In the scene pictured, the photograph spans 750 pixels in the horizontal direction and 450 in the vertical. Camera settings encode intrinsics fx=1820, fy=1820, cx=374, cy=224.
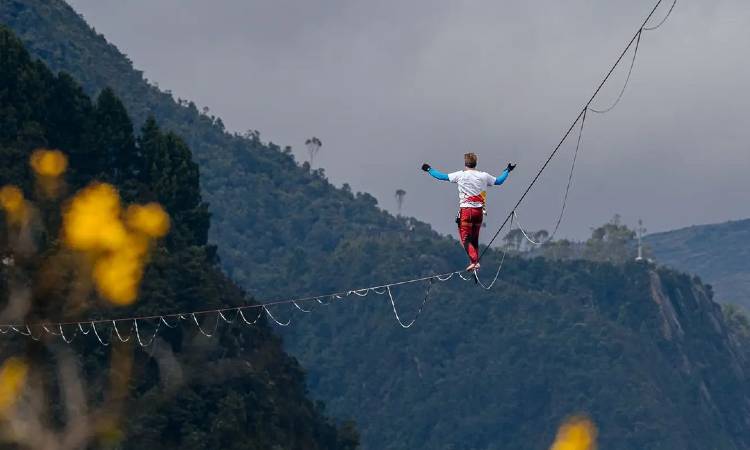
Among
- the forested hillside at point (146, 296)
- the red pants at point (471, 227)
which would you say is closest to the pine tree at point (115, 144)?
the forested hillside at point (146, 296)

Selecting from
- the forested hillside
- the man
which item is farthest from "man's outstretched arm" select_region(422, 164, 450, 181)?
the forested hillside

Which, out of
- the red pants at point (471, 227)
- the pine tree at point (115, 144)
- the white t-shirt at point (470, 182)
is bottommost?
the red pants at point (471, 227)

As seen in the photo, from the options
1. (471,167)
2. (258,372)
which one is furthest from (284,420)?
(471,167)

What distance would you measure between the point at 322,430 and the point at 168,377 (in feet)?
69.6

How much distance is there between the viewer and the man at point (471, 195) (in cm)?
3500

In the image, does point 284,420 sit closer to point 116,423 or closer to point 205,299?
point 205,299

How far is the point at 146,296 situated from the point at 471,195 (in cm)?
6496

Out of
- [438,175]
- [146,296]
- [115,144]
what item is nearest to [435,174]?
[438,175]

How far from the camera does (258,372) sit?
105938mm

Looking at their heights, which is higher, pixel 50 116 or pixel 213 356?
pixel 50 116

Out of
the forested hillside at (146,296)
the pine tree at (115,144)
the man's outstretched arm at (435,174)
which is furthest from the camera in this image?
the pine tree at (115,144)

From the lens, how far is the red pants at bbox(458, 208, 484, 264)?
117 ft

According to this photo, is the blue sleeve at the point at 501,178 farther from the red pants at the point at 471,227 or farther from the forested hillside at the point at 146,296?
the forested hillside at the point at 146,296

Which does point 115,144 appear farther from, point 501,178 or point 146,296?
point 501,178
